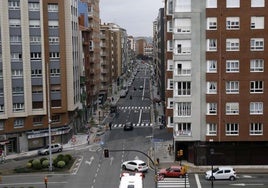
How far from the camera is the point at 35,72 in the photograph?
259ft

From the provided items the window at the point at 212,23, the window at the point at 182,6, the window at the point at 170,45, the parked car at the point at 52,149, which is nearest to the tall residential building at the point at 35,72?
the parked car at the point at 52,149

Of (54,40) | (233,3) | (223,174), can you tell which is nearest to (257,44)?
(233,3)

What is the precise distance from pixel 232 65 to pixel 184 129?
10.2 metres

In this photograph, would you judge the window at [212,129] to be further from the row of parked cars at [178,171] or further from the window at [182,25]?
the window at [182,25]

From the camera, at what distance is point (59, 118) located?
83688mm

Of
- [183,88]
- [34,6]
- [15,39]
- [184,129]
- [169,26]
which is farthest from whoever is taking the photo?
[34,6]

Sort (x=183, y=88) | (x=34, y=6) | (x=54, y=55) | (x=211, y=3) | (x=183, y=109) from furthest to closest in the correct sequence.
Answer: (x=54, y=55)
(x=34, y=6)
(x=183, y=109)
(x=183, y=88)
(x=211, y=3)

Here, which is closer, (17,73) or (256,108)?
(256,108)

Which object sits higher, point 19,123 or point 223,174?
point 19,123

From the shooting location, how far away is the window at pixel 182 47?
214 feet

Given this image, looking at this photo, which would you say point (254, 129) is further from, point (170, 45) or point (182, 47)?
point (170, 45)

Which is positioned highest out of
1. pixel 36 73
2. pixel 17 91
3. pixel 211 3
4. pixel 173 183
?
pixel 211 3

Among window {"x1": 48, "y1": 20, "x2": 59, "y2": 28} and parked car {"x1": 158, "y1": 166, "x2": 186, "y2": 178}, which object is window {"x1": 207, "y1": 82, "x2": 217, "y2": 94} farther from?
window {"x1": 48, "y1": 20, "x2": 59, "y2": 28}

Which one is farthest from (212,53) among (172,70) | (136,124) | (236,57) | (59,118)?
(136,124)
